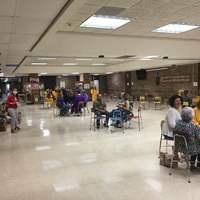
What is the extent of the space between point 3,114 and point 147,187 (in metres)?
7.17

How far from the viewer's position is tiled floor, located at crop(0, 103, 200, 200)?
4039mm

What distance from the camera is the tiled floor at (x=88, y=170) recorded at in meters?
4.04

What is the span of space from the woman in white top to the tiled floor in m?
0.63

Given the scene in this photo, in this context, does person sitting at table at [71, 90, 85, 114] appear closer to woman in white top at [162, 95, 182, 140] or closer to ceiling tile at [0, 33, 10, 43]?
ceiling tile at [0, 33, 10, 43]

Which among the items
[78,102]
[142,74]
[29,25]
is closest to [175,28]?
[29,25]

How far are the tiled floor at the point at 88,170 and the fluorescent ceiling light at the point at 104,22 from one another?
3022 millimetres

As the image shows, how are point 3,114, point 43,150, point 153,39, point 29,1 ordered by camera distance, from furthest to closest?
point 3,114, point 153,39, point 43,150, point 29,1

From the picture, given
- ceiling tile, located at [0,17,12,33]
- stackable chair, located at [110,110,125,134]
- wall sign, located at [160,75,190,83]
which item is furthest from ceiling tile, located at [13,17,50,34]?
wall sign, located at [160,75,190,83]

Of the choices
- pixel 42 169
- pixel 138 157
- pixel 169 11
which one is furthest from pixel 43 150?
pixel 169 11

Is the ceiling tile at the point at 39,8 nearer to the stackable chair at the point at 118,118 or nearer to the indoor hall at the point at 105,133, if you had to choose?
the indoor hall at the point at 105,133

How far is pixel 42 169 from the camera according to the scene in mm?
5227

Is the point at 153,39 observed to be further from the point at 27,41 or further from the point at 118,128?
the point at 27,41

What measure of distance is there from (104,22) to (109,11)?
3.75 feet

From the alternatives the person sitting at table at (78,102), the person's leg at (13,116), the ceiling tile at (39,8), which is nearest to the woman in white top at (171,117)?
the ceiling tile at (39,8)
